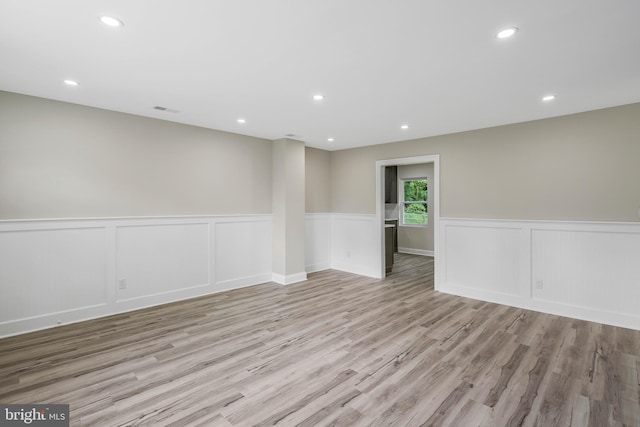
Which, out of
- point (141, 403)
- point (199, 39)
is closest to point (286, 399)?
point (141, 403)

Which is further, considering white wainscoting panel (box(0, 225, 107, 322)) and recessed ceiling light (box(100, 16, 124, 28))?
white wainscoting panel (box(0, 225, 107, 322))

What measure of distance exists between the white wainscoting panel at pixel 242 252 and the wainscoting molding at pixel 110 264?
16mm

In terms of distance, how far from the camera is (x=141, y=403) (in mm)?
2051

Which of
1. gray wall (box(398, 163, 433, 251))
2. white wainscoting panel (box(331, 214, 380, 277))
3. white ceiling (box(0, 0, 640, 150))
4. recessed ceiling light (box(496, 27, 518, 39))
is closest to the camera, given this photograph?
white ceiling (box(0, 0, 640, 150))

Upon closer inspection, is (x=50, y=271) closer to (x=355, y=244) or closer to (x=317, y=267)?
(x=317, y=267)

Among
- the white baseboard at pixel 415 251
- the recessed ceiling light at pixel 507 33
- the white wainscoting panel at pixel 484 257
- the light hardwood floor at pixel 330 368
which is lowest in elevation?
the light hardwood floor at pixel 330 368

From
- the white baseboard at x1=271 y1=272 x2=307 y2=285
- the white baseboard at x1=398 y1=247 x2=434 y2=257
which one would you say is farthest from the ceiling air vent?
the white baseboard at x1=398 y1=247 x2=434 y2=257

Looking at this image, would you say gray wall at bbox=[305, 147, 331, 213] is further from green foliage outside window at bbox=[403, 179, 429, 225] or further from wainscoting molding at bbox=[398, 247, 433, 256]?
wainscoting molding at bbox=[398, 247, 433, 256]

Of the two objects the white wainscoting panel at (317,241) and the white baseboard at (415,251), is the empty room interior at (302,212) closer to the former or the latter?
the white wainscoting panel at (317,241)

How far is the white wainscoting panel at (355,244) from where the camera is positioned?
5.67m

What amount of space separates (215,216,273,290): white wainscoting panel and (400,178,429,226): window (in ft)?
14.6

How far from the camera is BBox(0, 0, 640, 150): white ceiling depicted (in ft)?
5.81

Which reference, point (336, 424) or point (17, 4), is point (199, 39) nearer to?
point (17, 4)

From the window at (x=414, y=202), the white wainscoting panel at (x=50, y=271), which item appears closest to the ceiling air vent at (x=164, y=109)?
the white wainscoting panel at (x=50, y=271)
